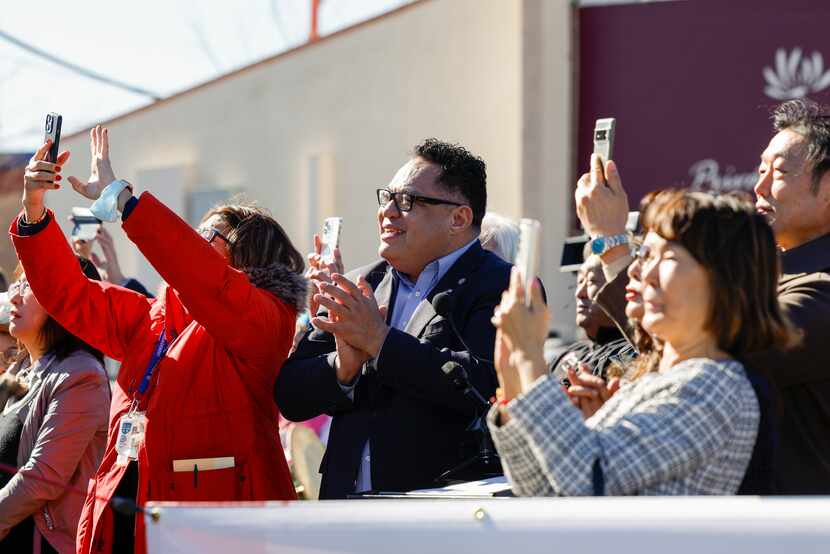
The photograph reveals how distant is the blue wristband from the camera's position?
3.86 m

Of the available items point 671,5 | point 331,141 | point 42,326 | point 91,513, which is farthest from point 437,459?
point 331,141

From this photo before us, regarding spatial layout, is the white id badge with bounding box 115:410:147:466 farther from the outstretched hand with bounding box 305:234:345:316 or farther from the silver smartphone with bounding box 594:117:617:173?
the silver smartphone with bounding box 594:117:617:173

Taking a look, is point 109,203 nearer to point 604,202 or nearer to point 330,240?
point 330,240

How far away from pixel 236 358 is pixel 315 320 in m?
0.44

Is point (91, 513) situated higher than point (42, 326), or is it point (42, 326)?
point (42, 326)

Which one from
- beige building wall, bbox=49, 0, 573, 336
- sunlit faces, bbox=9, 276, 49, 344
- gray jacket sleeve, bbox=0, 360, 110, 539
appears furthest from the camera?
beige building wall, bbox=49, 0, 573, 336

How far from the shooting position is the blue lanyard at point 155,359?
4.16 m

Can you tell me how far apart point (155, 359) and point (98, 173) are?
0.64m

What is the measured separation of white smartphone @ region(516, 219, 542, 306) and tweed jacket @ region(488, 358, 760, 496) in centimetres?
21

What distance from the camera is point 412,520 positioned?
8.41ft

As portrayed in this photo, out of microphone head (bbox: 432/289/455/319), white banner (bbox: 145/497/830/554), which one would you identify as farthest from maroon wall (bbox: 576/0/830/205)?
white banner (bbox: 145/497/830/554)

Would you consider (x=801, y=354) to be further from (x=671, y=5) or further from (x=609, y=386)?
(x=671, y=5)

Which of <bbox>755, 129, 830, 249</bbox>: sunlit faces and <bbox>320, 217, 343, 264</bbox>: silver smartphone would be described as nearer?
<bbox>755, 129, 830, 249</bbox>: sunlit faces

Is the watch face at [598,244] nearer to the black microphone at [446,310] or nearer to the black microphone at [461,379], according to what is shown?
the black microphone at [461,379]
